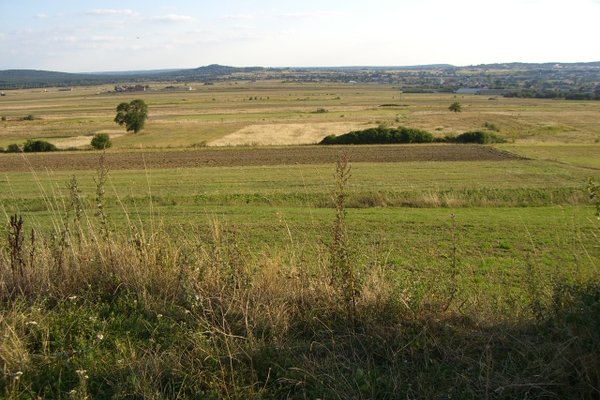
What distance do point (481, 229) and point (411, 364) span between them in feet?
43.8

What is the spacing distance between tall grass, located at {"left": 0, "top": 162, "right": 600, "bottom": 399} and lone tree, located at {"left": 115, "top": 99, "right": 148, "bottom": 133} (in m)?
69.7

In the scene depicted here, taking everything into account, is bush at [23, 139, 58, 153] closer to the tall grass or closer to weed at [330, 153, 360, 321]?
the tall grass

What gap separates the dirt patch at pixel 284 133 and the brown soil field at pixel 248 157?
7.81 m

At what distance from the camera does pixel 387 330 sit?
15.4 ft

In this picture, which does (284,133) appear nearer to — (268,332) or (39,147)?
(39,147)

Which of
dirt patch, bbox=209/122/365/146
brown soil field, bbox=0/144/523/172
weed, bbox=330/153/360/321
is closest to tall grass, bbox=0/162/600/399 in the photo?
weed, bbox=330/153/360/321

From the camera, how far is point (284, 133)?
6581 centimetres

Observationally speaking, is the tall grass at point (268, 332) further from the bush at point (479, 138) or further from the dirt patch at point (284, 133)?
the bush at point (479, 138)

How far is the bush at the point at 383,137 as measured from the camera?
176 ft

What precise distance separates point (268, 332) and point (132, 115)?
71707mm

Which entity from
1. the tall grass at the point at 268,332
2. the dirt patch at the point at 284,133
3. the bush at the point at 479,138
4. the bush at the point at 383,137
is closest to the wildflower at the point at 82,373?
the tall grass at the point at 268,332

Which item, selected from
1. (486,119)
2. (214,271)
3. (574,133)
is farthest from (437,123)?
(214,271)

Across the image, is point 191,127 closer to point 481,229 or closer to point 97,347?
point 481,229

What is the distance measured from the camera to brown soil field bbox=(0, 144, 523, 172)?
40.0m
